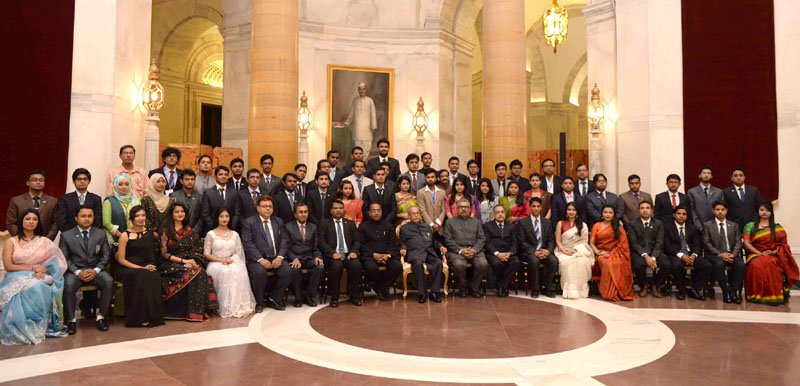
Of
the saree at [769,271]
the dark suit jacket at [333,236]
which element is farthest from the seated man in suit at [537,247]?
the saree at [769,271]

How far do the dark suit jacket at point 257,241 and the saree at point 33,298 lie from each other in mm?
2217

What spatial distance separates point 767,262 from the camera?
8.72 metres

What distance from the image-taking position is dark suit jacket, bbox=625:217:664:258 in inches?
368

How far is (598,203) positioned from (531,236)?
1.30 metres

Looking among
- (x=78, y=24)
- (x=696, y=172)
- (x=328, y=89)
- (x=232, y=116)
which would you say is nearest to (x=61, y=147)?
(x=78, y=24)

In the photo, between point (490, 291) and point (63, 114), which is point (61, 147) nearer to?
point (63, 114)

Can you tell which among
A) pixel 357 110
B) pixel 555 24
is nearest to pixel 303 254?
pixel 357 110

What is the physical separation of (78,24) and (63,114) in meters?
1.51

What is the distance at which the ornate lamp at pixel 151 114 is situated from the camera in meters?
10.7

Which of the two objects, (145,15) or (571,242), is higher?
(145,15)

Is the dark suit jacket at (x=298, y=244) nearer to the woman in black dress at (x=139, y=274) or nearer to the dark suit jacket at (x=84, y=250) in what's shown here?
the woman in black dress at (x=139, y=274)

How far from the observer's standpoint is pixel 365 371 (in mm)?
5117

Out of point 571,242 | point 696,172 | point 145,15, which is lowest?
point 571,242

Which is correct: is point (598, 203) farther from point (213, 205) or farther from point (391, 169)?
point (213, 205)
